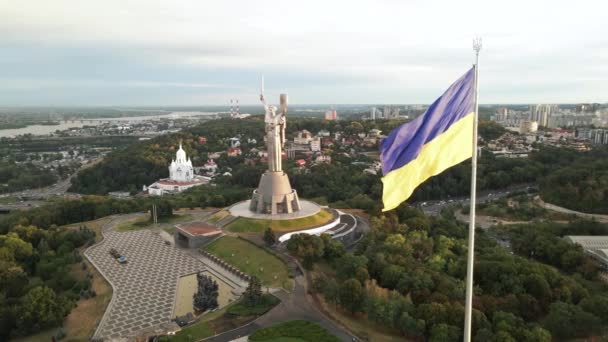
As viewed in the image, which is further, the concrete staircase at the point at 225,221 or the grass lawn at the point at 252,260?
the concrete staircase at the point at 225,221

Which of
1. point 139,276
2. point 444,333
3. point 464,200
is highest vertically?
point 444,333

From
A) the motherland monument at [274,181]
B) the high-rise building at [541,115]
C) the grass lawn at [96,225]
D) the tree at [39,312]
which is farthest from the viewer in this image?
the high-rise building at [541,115]

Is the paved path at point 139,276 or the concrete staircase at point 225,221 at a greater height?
the concrete staircase at point 225,221

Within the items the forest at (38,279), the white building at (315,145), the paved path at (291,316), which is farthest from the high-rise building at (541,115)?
the forest at (38,279)

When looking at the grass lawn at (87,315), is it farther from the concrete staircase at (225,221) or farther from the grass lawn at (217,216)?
the grass lawn at (217,216)

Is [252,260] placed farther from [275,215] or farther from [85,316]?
[85,316]

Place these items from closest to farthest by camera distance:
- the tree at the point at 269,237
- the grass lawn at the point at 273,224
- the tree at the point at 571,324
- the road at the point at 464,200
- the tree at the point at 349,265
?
the tree at the point at 571,324 < the tree at the point at 349,265 < the tree at the point at 269,237 < the grass lawn at the point at 273,224 < the road at the point at 464,200

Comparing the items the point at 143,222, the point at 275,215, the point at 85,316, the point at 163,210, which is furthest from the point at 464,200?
the point at 85,316

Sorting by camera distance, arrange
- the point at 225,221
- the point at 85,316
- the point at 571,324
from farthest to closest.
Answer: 1. the point at 225,221
2. the point at 85,316
3. the point at 571,324
